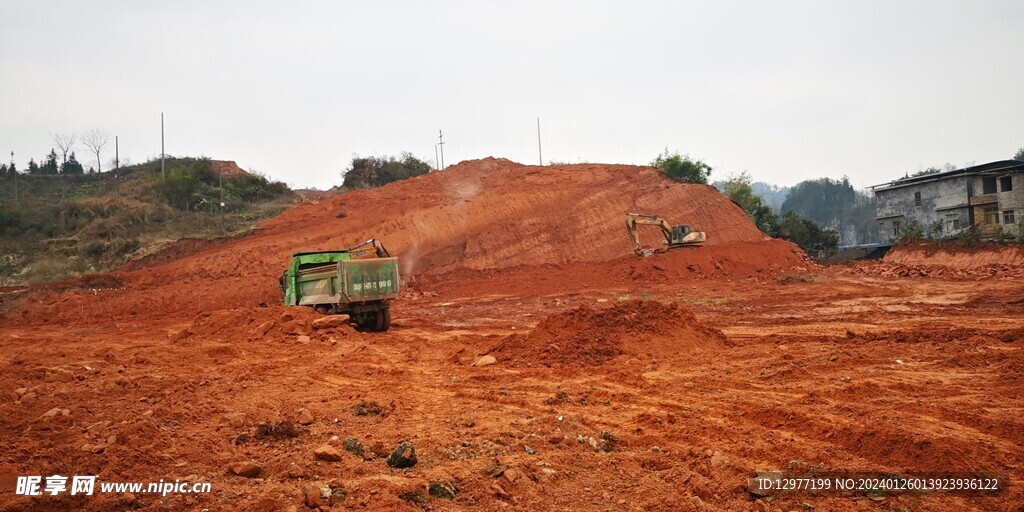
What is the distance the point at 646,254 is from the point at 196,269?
781 inches

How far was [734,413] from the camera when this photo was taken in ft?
23.1

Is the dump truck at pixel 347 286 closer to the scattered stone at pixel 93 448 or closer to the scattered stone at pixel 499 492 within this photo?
the scattered stone at pixel 93 448

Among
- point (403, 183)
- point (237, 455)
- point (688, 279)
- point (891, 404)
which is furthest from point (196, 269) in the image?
point (891, 404)

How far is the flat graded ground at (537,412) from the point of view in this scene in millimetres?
4844

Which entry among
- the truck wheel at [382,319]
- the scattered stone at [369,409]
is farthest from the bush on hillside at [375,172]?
the scattered stone at [369,409]

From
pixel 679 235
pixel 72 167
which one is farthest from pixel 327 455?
pixel 72 167

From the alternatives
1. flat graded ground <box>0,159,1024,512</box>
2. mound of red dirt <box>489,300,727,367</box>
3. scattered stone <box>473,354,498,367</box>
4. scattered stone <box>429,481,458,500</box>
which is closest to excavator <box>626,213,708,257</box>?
flat graded ground <box>0,159,1024,512</box>

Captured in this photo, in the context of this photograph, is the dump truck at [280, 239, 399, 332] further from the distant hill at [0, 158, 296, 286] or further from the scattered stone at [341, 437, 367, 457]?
the distant hill at [0, 158, 296, 286]

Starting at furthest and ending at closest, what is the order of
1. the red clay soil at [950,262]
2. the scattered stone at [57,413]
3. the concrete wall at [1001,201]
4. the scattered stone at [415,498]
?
the concrete wall at [1001,201]
the red clay soil at [950,262]
the scattered stone at [57,413]
the scattered stone at [415,498]

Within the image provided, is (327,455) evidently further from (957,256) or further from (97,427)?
(957,256)

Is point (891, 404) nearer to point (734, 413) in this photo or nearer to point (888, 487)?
point (734, 413)

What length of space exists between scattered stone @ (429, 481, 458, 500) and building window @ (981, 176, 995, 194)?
153ft

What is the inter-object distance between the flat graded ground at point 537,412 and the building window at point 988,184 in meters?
31.7

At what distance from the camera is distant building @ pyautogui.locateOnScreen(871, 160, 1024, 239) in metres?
38.5
